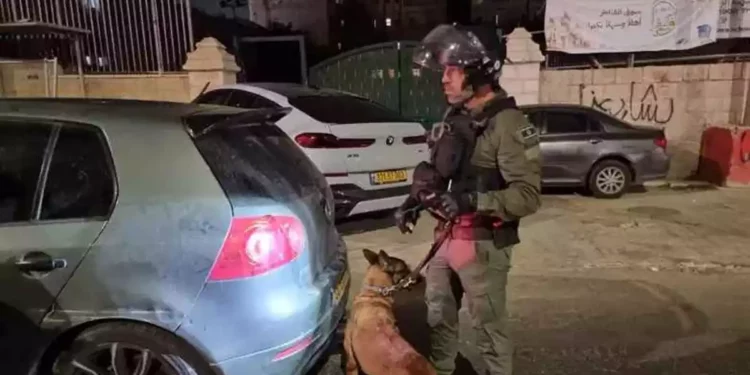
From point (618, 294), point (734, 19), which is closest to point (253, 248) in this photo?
point (618, 294)

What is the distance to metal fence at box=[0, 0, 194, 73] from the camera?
9656 mm

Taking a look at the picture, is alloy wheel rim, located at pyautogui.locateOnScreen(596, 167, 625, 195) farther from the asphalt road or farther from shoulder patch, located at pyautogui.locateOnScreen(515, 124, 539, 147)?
shoulder patch, located at pyautogui.locateOnScreen(515, 124, 539, 147)

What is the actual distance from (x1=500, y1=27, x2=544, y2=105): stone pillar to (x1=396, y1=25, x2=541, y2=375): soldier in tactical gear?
6.96m

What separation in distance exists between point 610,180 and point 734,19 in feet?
12.4

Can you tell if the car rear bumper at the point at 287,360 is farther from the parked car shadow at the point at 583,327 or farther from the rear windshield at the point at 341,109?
the rear windshield at the point at 341,109

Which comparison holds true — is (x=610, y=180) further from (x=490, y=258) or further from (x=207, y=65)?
(x=490, y=258)

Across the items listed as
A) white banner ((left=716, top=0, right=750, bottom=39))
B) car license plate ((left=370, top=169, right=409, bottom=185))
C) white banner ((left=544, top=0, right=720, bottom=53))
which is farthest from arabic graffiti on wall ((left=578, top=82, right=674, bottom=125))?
car license plate ((left=370, top=169, right=409, bottom=185))

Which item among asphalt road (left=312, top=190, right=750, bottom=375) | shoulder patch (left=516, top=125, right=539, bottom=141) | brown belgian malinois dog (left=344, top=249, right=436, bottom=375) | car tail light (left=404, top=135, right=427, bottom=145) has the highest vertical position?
shoulder patch (left=516, top=125, right=539, bottom=141)

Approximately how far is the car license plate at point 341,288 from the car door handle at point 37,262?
46.2 inches

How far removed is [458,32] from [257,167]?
43.1 inches

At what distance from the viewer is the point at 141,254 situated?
2430mm

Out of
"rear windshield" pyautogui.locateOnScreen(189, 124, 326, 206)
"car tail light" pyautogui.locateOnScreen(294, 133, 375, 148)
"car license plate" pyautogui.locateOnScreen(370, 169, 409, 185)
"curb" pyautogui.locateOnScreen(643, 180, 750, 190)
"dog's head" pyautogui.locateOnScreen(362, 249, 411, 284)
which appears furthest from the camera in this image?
"curb" pyautogui.locateOnScreen(643, 180, 750, 190)

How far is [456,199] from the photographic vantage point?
8.44ft

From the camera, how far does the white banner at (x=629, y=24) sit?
9547mm
